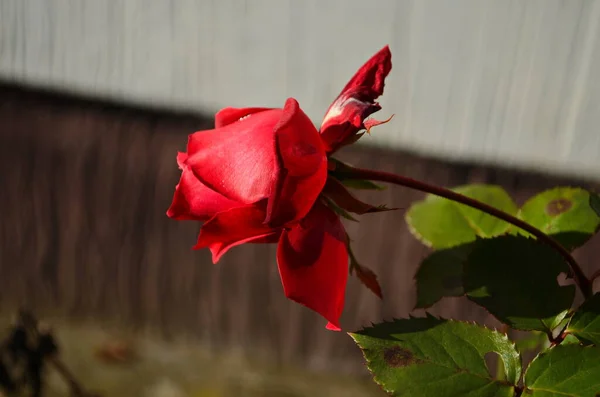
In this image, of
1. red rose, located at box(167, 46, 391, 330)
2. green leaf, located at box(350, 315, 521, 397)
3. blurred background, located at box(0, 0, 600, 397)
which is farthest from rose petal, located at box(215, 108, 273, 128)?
blurred background, located at box(0, 0, 600, 397)

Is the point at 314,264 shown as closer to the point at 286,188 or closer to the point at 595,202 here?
the point at 286,188

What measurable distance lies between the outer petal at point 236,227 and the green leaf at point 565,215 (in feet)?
0.64

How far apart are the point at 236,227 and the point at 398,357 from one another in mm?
98

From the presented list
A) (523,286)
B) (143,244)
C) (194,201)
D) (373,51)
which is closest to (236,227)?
(194,201)

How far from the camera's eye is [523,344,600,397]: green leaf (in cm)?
25

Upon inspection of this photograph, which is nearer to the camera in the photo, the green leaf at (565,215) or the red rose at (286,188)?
the red rose at (286,188)

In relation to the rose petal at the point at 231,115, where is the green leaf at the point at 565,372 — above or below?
below

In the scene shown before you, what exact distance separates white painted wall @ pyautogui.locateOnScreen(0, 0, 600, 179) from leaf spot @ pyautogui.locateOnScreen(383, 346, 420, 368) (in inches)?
20.3

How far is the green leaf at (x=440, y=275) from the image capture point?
34 centimetres

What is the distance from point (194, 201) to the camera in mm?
244

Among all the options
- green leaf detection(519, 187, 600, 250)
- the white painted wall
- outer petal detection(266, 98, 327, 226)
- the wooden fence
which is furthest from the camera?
the wooden fence

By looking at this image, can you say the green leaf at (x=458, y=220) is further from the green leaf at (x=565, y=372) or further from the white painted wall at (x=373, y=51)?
the white painted wall at (x=373, y=51)

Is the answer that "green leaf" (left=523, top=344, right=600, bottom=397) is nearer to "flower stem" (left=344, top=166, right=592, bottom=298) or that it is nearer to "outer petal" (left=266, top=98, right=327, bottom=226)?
"flower stem" (left=344, top=166, right=592, bottom=298)

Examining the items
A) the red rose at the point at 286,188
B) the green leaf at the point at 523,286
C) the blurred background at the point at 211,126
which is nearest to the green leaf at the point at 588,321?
the green leaf at the point at 523,286
